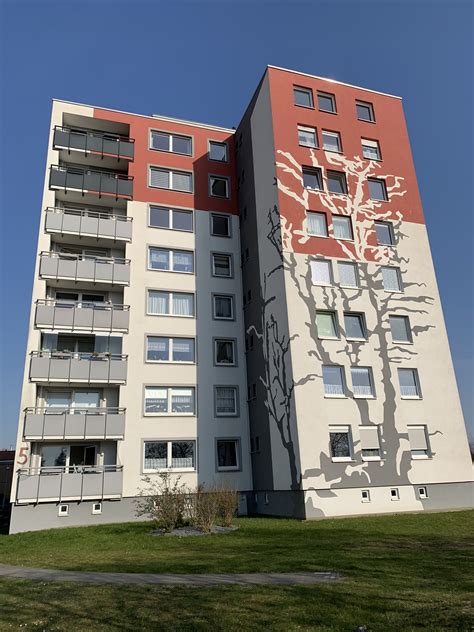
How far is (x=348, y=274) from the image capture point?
1023 inches

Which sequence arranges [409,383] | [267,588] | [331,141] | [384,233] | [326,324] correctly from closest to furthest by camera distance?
[267,588], [326,324], [409,383], [384,233], [331,141]

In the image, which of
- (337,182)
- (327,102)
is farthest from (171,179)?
(327,102)

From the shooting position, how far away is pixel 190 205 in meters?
30.2

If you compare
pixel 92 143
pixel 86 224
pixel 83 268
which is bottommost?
pixel 83 268

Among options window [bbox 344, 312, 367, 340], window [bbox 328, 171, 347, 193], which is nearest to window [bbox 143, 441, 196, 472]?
window [bbox 344, 312, 367, 340]

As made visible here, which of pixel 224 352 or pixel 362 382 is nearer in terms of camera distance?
pixel 362 382

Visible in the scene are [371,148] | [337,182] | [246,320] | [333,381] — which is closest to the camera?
[333,381]

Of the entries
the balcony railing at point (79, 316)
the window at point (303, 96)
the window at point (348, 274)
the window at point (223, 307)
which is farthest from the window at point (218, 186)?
the balcony railing at point (79, 316)

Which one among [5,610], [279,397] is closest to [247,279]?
[279,397]

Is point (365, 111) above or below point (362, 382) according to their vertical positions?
above

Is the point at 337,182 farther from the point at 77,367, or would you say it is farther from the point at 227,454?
the point at 77,367

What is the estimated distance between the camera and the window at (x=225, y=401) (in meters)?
26.4

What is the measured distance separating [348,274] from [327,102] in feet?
37.4

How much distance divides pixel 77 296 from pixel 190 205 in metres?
8.56
